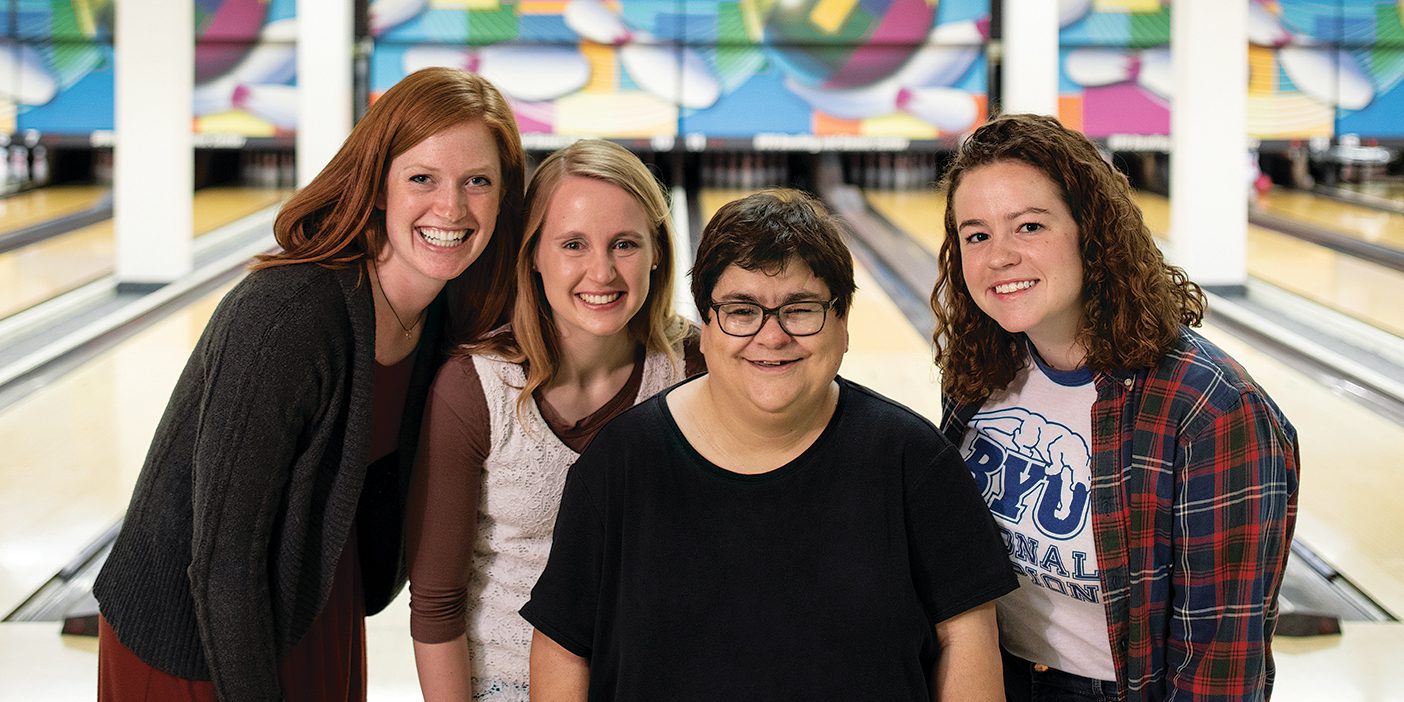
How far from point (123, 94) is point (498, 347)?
15.3 ft

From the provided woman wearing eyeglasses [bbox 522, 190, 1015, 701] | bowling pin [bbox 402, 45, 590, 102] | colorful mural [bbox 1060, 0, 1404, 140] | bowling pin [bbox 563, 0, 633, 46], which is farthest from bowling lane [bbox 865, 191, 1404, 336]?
woman wearing eyeglasses [bbox 522, 190, 1015, 701]

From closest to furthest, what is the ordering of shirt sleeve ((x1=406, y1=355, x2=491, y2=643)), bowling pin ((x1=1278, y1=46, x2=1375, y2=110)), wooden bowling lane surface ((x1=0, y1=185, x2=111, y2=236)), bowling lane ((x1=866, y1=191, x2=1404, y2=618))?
shirt sleeve ((x1=406, y1=355, x2=491, y2=643)) < bowling lane ((x1=866, y1=191, x2=1404, y2=618)) < wooden bowling lane surface ((x1=0, y1=185, x2=111, y2=236)) < bowling pin ((x1=1278, y1=46, x2=1375, y2=110))

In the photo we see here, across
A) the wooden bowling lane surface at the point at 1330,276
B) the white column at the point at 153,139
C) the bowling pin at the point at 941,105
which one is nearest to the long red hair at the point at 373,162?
the wooden bowling lane surface at the point at 1330,276

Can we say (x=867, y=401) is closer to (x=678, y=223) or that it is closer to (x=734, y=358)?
(x=734, y=358)

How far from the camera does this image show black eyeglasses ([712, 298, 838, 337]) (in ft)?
4.36

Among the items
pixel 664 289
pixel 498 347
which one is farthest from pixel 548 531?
pixel 664 289

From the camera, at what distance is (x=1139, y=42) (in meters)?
7.53

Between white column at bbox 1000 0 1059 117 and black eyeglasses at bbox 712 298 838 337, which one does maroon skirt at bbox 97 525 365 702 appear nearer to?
black eyeglasses at bbox 712 298 838 337

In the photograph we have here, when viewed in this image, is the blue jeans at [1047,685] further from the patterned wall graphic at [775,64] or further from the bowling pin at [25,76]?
the bowling pin at [25,76]

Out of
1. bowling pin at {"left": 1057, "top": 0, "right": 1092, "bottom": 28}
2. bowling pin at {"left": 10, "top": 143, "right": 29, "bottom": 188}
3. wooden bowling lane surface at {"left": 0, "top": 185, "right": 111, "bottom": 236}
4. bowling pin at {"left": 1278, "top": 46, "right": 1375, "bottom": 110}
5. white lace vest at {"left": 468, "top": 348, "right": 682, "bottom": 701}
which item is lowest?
white lace vest at {"left": 468, "top": 348, "right": 682, "bottom": 701}

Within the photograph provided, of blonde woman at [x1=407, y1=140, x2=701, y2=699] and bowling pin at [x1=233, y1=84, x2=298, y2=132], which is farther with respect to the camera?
bowling pin at [x1=233, y1=84, x2=298, y2=132]

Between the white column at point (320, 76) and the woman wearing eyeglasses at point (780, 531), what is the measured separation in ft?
17.1

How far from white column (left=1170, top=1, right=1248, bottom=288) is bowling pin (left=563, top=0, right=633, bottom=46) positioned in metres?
3.03

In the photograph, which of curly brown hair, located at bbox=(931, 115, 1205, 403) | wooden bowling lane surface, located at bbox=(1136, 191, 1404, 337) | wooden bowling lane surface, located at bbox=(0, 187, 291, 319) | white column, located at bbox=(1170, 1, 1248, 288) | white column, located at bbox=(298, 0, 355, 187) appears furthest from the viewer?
white column, located at bbox=(298, 0, 355, 187)
